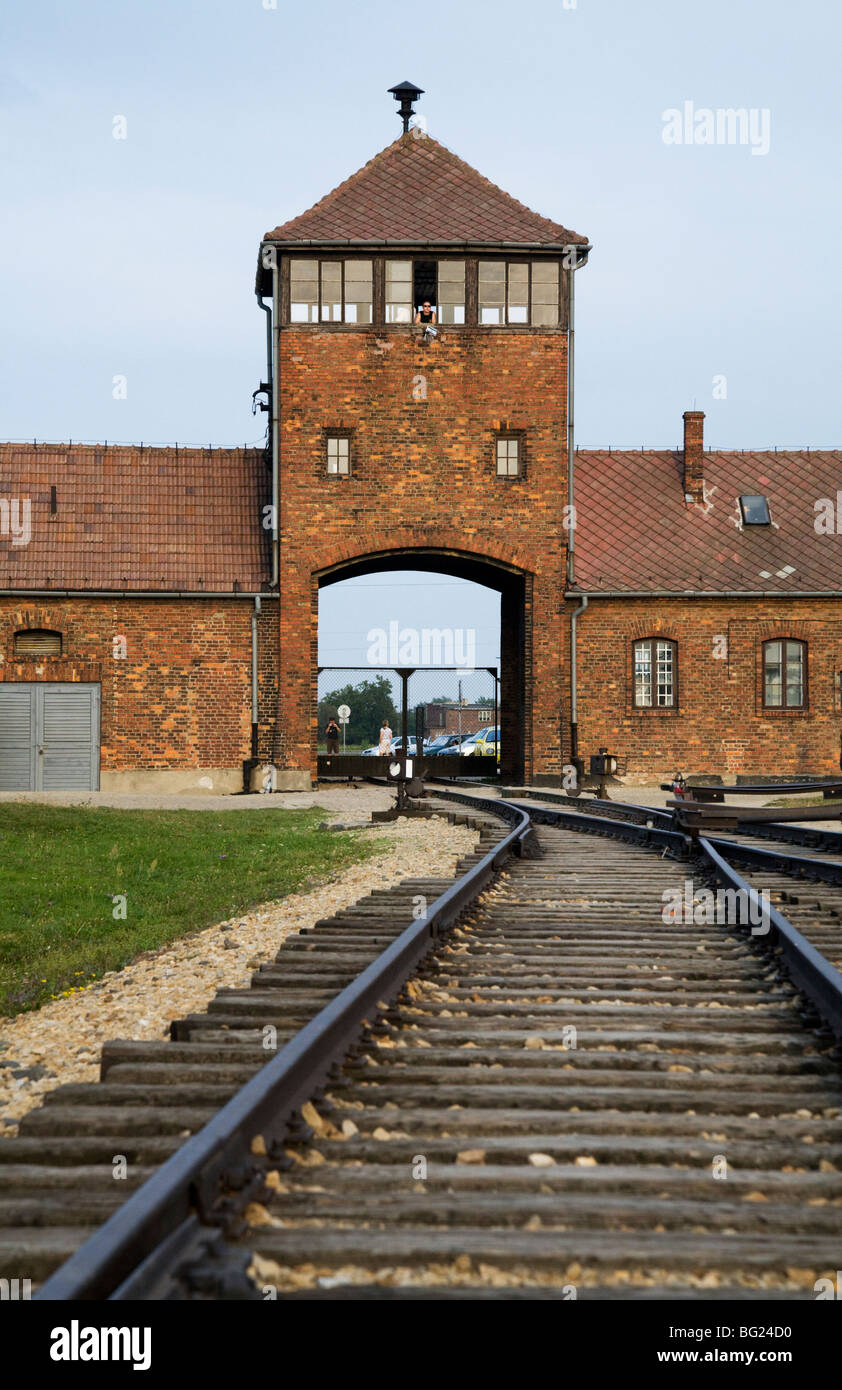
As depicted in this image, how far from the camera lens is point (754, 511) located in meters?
29.1

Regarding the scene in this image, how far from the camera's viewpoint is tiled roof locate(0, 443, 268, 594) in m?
26.1

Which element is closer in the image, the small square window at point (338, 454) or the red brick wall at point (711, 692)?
the small square window at point (338, 454)

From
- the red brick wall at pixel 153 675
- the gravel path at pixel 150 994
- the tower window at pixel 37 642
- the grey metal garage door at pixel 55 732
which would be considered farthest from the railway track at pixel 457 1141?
the tower window at pixel 37 642

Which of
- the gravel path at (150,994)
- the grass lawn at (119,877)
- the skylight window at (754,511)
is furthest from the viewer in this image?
the skylight window at (754,511)

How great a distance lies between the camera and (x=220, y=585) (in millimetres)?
25984

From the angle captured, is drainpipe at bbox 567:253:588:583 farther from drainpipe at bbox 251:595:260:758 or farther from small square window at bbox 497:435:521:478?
drainpipe at bbox 251:595:260:758

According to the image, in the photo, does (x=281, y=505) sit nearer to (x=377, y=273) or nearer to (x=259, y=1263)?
(x=377, y=273)

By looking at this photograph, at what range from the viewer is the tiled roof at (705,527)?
89.6ft

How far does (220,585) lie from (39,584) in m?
3.65

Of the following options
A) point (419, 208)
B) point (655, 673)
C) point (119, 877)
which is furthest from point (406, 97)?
point (119, 877)

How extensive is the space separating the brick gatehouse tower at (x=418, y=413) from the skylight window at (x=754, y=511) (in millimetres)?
5125

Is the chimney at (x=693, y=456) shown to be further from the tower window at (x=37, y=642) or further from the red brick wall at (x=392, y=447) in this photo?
the tower window at (x=37, y=642)

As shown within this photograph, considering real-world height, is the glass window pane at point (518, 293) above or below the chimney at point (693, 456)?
above
